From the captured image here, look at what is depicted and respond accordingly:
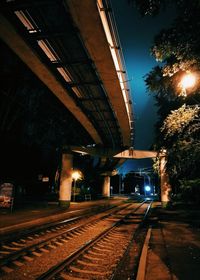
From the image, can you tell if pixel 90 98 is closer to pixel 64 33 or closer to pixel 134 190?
pixel 64 33

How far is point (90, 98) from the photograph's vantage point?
16078mm

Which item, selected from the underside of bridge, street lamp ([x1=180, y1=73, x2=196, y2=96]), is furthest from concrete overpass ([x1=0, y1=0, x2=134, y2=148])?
street lamp ([x1=180, y1=73, x2=196, y2=96])

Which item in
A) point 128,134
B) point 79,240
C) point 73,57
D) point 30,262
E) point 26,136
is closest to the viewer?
point 30,262

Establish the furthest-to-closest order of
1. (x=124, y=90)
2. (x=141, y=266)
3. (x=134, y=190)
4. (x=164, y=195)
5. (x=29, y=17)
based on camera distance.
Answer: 1. (x=134, y=190)
2. (x=164, y=195)
3. (x=124, y=90)
4. (x=29, y=17)
5. (x=141, y=266)

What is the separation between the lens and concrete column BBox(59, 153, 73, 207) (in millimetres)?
26828

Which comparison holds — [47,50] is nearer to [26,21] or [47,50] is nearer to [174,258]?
[26,21]

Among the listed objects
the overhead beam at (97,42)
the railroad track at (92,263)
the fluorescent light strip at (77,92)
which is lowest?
the railroad track at (92,263)

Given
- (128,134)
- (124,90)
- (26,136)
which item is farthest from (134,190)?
(124,90)

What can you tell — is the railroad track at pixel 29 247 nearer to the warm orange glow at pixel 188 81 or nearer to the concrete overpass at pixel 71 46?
the warm orange glow at pixel 188 81

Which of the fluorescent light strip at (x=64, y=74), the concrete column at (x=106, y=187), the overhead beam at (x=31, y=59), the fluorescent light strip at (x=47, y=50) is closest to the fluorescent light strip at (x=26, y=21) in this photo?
the overhead beam at (x=31, y=59)

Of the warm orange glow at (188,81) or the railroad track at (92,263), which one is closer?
the railroad track at (92,263)

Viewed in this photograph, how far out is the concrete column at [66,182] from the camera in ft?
88.0

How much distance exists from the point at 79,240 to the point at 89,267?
3822 mm

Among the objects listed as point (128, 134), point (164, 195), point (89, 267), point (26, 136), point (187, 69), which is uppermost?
point (26, 136)
